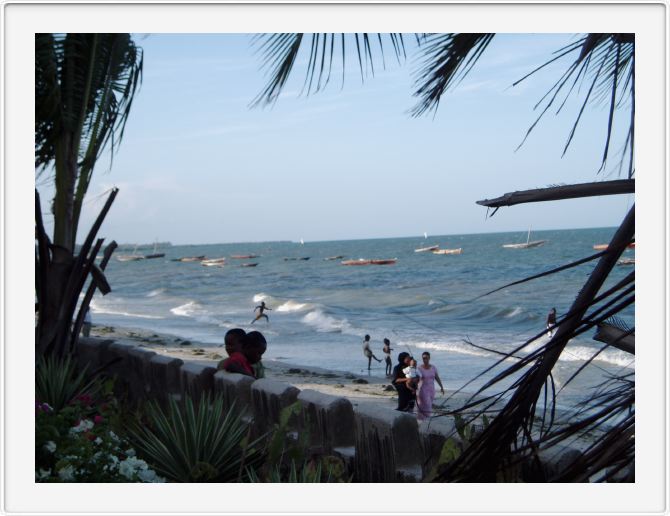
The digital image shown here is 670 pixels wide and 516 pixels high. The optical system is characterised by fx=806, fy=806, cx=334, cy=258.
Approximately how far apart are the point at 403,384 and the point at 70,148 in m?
4.49

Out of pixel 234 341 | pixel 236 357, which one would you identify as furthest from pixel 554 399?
pixel 234 341

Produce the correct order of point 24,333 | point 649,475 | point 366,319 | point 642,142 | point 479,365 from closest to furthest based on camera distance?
point 649,475 < point 642,142 < point 24,333 < point 479,365 < point 366,319

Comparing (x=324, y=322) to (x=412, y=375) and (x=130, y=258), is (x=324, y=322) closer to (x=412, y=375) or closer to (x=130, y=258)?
(x=412, y=375)

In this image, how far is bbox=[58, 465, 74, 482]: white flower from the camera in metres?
3.51

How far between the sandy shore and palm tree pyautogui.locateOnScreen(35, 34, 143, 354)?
429 cm

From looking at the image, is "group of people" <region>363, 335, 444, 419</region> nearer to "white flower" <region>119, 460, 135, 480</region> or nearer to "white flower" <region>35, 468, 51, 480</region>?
"white flower" <region>119, 460, 135, 480</region>

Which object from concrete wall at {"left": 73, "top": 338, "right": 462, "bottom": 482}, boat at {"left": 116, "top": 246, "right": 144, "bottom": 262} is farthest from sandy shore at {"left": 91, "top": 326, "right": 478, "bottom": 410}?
boat at {"left": 116, "top": 246, "right": 144, "bottom": 262}

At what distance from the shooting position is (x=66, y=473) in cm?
352

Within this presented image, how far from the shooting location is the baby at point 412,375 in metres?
8.62

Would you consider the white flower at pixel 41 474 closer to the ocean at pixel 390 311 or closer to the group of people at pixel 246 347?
the group of people at pixel 246 347

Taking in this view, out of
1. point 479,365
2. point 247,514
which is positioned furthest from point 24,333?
point 479,365

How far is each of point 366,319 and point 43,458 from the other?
81.7ft

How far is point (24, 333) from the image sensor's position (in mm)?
3145

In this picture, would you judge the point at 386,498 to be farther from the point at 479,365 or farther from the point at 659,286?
the point at 479,365
